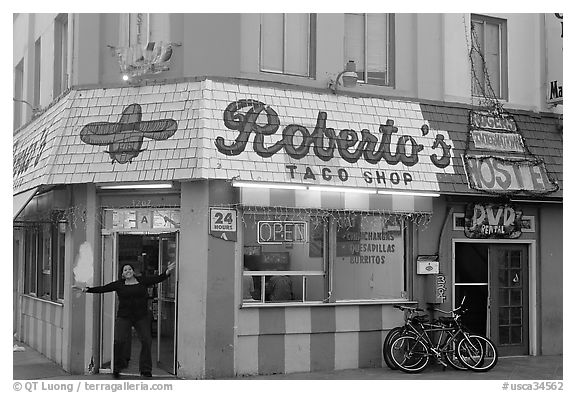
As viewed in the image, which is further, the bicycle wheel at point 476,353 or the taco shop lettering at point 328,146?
the bicycle wheel at point 476,353

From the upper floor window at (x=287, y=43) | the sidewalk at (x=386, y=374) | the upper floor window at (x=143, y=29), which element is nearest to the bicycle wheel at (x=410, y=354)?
the sidewalk at (x=386, y=374)

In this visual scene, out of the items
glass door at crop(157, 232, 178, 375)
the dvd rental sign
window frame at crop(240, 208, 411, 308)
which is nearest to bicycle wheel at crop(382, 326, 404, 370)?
window frame at crop(240, 208, 411, 308)

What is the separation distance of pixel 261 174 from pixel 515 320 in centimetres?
590

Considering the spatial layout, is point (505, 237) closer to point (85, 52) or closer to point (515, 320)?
point (515, 320)

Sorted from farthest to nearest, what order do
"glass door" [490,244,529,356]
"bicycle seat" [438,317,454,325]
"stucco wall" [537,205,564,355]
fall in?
"stucco wall" [537,205,564,355]
"glass door" [490,244,529,356]
"bicycle seat" [438,317,454,325]

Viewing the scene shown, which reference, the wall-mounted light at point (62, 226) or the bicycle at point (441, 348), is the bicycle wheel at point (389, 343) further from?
the wall-mounted light at point (62, 226)

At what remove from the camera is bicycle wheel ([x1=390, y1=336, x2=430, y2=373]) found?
39.3 ft

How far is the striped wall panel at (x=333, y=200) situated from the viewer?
11.7 m

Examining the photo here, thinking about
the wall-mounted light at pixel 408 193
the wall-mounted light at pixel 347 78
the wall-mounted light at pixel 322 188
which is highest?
the wall-mounted light at pixel 347 78

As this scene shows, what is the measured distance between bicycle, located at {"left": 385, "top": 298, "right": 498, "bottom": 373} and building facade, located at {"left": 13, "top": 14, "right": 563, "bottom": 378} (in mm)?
523

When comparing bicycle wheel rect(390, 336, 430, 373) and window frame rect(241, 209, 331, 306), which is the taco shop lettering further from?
bicycle wheel rect(390, 336, 430, 373)

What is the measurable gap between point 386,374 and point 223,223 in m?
3.47

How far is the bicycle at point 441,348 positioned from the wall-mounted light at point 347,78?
395 cm

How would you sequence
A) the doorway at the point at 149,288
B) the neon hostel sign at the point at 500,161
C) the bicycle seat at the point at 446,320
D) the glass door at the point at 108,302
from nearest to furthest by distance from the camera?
the doorway at the point at 149,288
the glass door at the point at 108,302
the bicycle seat at the point at 446,320
the neon hostel sign at the point at 500,161
